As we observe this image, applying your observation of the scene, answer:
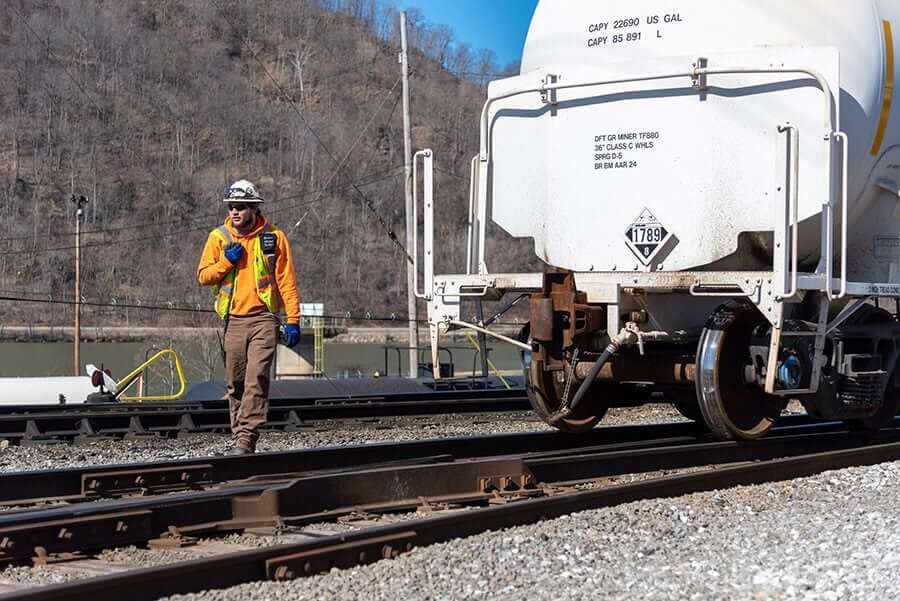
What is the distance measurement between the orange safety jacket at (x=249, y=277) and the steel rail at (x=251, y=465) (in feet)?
3.86

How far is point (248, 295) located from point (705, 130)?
364 cm

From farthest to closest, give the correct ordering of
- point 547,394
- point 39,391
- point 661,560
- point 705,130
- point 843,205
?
point 39,391, point 547,394, point 705,130, point 843,205, point 661,560

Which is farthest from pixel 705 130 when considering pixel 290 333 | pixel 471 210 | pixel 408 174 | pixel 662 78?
pixel 408 174

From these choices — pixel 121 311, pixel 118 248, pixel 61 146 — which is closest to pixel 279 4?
pixel 61 146

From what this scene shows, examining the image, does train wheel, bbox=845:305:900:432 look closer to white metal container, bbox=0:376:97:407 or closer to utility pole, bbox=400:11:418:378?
white metal container, bbox=0:376:97:407

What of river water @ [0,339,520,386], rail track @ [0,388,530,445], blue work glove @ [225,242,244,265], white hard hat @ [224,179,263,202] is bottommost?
river water @ [0,339,520,386]

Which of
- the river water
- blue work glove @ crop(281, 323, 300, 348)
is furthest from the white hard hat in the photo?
the river water

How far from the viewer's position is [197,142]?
308ft

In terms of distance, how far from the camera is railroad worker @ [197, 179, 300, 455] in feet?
29.5

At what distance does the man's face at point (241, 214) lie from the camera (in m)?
9.06

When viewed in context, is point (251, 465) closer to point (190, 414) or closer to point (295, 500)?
point (295, 500)

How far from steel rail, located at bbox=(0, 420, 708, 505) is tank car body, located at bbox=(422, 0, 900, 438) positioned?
1.64 feet

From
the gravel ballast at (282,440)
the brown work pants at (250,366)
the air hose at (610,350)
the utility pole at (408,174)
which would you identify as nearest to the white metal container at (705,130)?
the air hose at (610,350)

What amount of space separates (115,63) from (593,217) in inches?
3980
